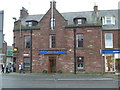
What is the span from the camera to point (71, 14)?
31453 millimetres

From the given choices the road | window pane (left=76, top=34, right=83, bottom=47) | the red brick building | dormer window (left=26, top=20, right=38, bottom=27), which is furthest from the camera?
dormer window (left=26, top=20, right=38, bottom=27)

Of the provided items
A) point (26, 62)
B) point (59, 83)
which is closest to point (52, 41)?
point (26, 62)

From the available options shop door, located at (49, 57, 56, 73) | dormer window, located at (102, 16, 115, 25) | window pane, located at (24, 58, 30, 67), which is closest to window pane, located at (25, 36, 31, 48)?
window pane, located at (24, 58, 30, 67)

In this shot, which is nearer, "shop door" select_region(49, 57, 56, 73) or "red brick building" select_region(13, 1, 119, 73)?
"red brick building" select_region(13, 1, 119, 73)

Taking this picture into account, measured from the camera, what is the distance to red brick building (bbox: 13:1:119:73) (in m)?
26.7

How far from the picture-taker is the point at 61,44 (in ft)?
90.3

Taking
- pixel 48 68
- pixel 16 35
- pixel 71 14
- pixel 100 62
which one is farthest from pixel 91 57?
pixel 16 35

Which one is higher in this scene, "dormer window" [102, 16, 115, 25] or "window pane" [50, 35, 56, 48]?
"dormer window" [102, 16, 115, 25]

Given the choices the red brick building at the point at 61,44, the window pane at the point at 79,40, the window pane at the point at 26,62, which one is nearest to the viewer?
the red brick building at the point at 61,44

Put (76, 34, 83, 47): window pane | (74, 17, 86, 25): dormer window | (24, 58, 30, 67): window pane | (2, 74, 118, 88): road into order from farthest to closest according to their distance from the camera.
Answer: (24, 58, 30, 67): window pane → (74, 17, 86, 25): dormer window → (76, 34, 83, 47): window pane → (2, 74, 118, 88): road

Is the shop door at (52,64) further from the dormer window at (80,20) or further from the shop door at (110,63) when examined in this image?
the shop door at (110,63)

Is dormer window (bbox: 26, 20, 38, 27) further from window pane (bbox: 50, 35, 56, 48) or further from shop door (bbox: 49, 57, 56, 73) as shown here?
shop door (bbox: 49, 57, 56, 73)

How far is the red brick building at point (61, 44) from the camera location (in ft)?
→ 87.6

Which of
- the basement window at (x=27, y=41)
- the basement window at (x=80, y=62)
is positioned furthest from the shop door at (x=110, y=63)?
the basement window at (x=27, y=41)
